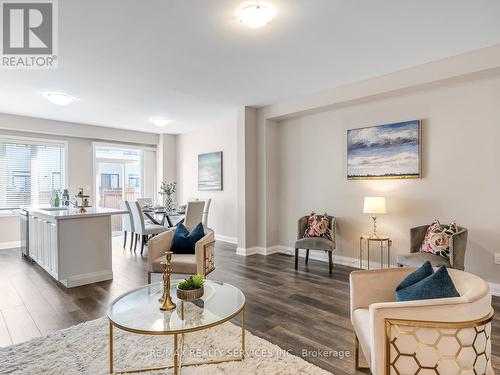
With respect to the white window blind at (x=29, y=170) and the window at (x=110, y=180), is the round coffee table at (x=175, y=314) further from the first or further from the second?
the window at (x=110, y=180)

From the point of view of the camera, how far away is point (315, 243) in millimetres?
4301

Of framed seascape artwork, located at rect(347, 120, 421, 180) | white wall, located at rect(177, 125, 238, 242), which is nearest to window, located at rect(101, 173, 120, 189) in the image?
white wall, located at rect(177, 125, 238, 242)

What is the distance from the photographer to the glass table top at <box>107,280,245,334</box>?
1730 mm

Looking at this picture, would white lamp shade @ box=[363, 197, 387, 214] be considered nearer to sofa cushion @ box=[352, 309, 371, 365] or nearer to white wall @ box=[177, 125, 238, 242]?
sofa cushion @ box=[352, 309, 371, 365]

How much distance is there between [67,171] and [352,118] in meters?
6.03

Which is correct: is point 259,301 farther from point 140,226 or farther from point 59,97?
point 59,97

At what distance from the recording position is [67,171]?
21.8ft

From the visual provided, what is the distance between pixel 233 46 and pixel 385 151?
8.33ft

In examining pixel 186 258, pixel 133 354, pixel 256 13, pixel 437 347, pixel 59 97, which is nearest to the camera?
pixel 437 347

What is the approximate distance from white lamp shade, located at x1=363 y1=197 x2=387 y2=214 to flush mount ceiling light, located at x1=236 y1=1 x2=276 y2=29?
2.61 meters

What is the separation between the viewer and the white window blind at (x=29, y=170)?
19.7 ft

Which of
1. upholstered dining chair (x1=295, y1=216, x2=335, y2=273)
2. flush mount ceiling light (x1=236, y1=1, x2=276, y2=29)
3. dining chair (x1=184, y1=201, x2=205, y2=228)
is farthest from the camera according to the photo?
dining chair (x1=184, y1=201, x2=205, y2=228)

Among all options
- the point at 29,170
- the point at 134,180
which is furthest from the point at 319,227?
the point at 29,170

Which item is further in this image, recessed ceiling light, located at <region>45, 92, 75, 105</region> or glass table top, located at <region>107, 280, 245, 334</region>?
recessed ceiling light, located at <region>45, 92, 75, 105</region>
